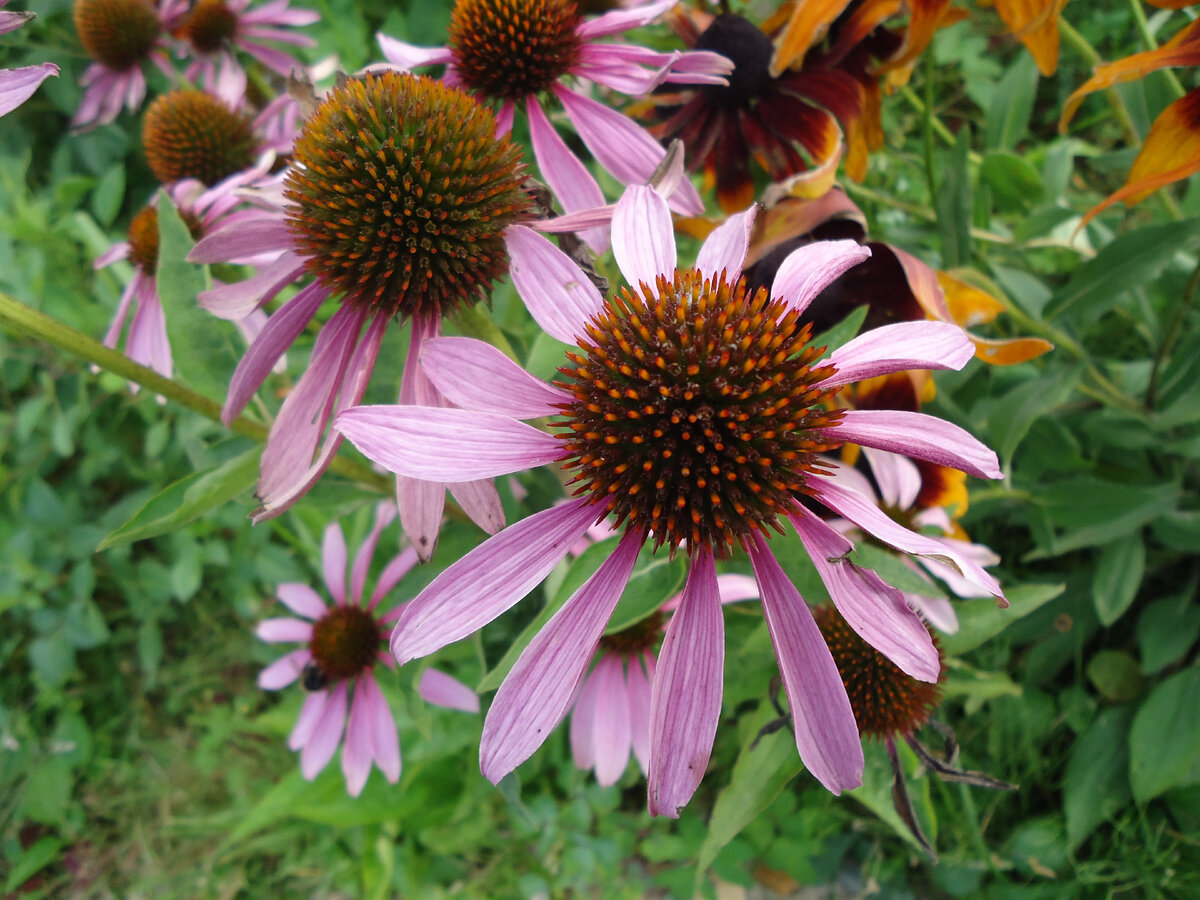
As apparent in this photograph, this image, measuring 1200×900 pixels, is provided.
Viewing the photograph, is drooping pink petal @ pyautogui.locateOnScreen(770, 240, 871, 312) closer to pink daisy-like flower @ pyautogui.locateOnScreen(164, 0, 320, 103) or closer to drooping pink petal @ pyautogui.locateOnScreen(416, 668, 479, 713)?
drooping pink petal @ pyautogui.locateOnScreen(416, 668, 479, 713)

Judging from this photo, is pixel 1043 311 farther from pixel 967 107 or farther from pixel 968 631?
pixel 967 107

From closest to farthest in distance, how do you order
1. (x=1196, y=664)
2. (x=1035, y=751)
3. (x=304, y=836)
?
1. (x=1196, y=664)
2. (x=1035, y=751)
3. (x=304, y=836)

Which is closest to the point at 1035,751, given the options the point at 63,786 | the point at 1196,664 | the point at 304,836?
the point at 1196,664

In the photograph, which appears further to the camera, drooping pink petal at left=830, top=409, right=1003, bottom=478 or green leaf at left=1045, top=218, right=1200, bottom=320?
green leaf at left=1045, top=218, right=1200, bottom=320

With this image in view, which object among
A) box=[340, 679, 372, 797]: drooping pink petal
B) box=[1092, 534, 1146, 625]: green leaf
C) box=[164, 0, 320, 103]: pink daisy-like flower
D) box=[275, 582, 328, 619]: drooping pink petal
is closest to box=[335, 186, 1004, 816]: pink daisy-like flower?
box=[340, 679, 372, 797]: drooping pink petal

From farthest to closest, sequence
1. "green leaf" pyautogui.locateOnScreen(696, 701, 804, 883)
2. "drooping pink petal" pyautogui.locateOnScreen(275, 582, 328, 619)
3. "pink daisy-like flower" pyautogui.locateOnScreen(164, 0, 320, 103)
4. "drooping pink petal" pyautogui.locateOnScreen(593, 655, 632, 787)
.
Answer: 1. "pink daisy-like flower" pyautogui.locateOnScreen(164, 0, 320, 103)
2. "drooping pink petal" pyautogui.locateOnScreen(275, 582, 328, 619)
3. "drooping pink petal" pyautogui.locateOnScreen(593, 655, 632, 787)
4. "green leaf" pyautogui.locateOnScreen(696, 701, 804, 883)
